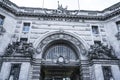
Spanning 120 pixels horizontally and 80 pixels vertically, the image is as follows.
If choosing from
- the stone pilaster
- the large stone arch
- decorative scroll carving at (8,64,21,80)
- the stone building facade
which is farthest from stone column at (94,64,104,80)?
decorative scroll carving at (8,64,21,80)

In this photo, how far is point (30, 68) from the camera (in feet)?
52.5

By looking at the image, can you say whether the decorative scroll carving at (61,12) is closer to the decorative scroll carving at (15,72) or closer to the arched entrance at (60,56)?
the arched entrance at (60,56)

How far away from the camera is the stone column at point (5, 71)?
14775 mm

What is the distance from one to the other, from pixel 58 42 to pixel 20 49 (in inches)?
217

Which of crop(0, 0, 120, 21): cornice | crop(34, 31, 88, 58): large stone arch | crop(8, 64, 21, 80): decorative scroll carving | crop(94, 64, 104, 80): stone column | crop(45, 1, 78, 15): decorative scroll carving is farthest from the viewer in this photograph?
crop(45, 1, 78, 15): decorative scroll carving

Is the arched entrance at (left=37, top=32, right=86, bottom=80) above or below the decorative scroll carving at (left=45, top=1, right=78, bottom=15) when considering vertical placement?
below

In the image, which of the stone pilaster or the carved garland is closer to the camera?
the stone pilaster

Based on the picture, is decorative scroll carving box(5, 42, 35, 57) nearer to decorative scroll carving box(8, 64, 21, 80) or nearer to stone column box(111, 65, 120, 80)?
decorative scroll carving box(8, 64, 21, 80)

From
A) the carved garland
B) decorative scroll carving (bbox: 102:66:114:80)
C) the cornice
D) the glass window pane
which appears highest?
the cornice

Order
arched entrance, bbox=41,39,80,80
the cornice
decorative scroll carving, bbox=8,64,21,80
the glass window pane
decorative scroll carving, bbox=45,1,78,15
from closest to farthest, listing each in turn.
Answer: decorative scroll carving, bbox=8,64,21,80 → arched entrance, bbox=41,39,80,80 → the glass window pane → the cornice → decorative scroll carving, bbox=45,1,78,15

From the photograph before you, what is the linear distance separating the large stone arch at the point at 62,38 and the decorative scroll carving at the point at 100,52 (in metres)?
1.09

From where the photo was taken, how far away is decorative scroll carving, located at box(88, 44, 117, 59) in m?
16.7

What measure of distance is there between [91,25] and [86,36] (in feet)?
7.71

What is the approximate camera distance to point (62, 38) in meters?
18.9
